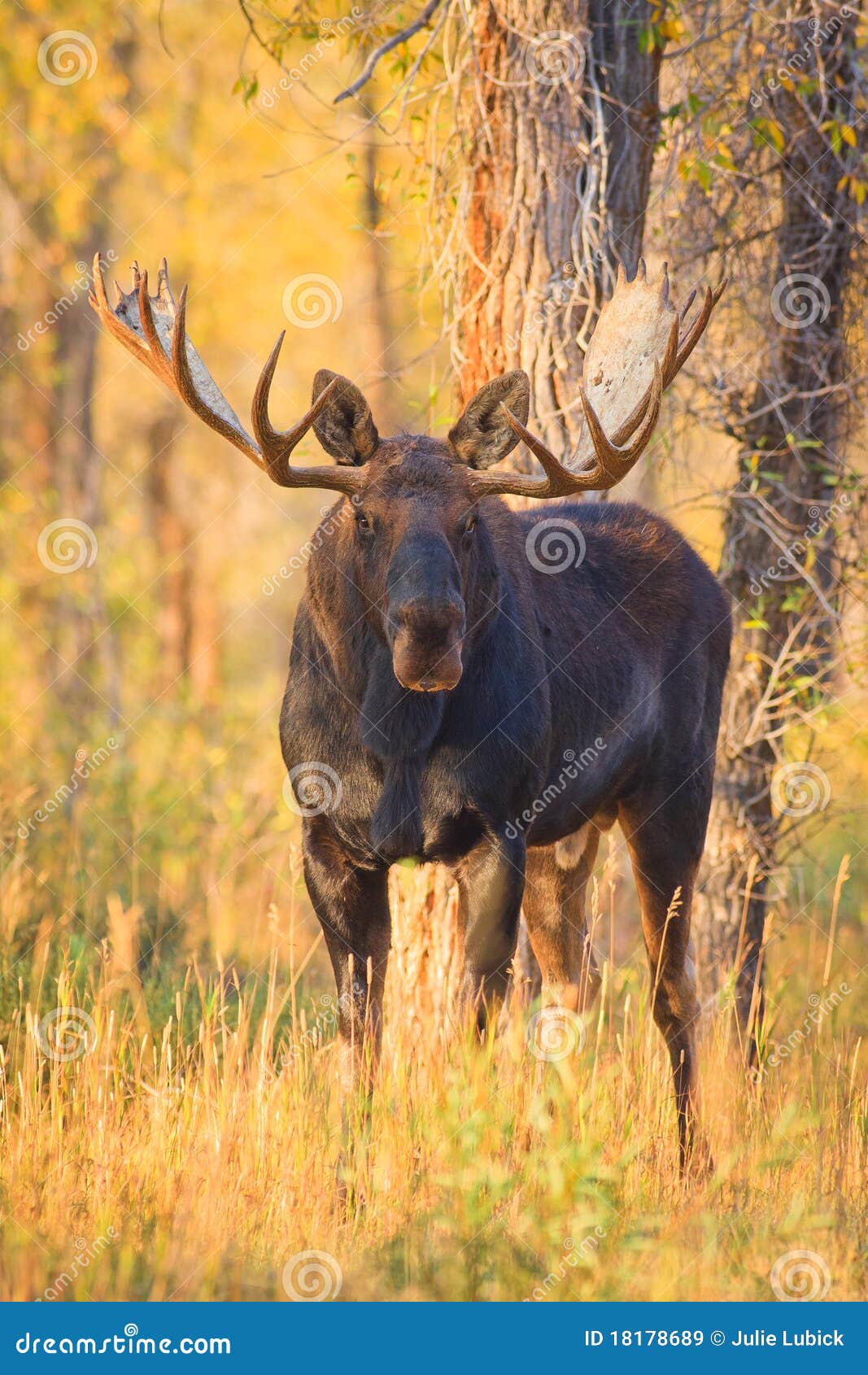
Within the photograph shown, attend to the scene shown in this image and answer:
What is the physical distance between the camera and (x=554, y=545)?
5.51 metres

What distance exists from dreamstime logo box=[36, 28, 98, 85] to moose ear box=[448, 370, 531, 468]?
25.0 feet

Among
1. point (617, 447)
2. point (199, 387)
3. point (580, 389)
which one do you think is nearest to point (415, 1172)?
point (617, 447)

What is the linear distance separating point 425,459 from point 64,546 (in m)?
8.46

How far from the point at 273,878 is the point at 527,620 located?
4.05 m

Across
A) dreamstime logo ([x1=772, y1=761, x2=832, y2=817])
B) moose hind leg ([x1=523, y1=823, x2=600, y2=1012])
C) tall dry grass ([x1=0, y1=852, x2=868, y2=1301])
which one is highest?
dreamstime logo ([x1=772, y1=761, x2=832, y2=817])

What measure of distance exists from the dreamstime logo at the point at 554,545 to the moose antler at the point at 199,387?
0.90 m

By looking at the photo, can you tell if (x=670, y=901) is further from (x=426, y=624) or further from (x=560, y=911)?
(x=426, y=624)

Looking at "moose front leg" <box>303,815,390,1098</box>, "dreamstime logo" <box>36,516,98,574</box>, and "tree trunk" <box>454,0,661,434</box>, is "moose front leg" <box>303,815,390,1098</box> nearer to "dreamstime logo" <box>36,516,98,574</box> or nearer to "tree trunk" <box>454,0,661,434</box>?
"tree trunk" <box>454,0,661,434</box>

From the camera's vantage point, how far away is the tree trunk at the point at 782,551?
269 inches

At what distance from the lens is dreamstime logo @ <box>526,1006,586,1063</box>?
4727 millimetres

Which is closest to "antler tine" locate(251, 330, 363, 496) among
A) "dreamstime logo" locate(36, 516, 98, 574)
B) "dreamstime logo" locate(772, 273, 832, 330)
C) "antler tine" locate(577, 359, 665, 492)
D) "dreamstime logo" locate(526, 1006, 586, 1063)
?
"antler tine" locate(577, 359, 665, 492)
